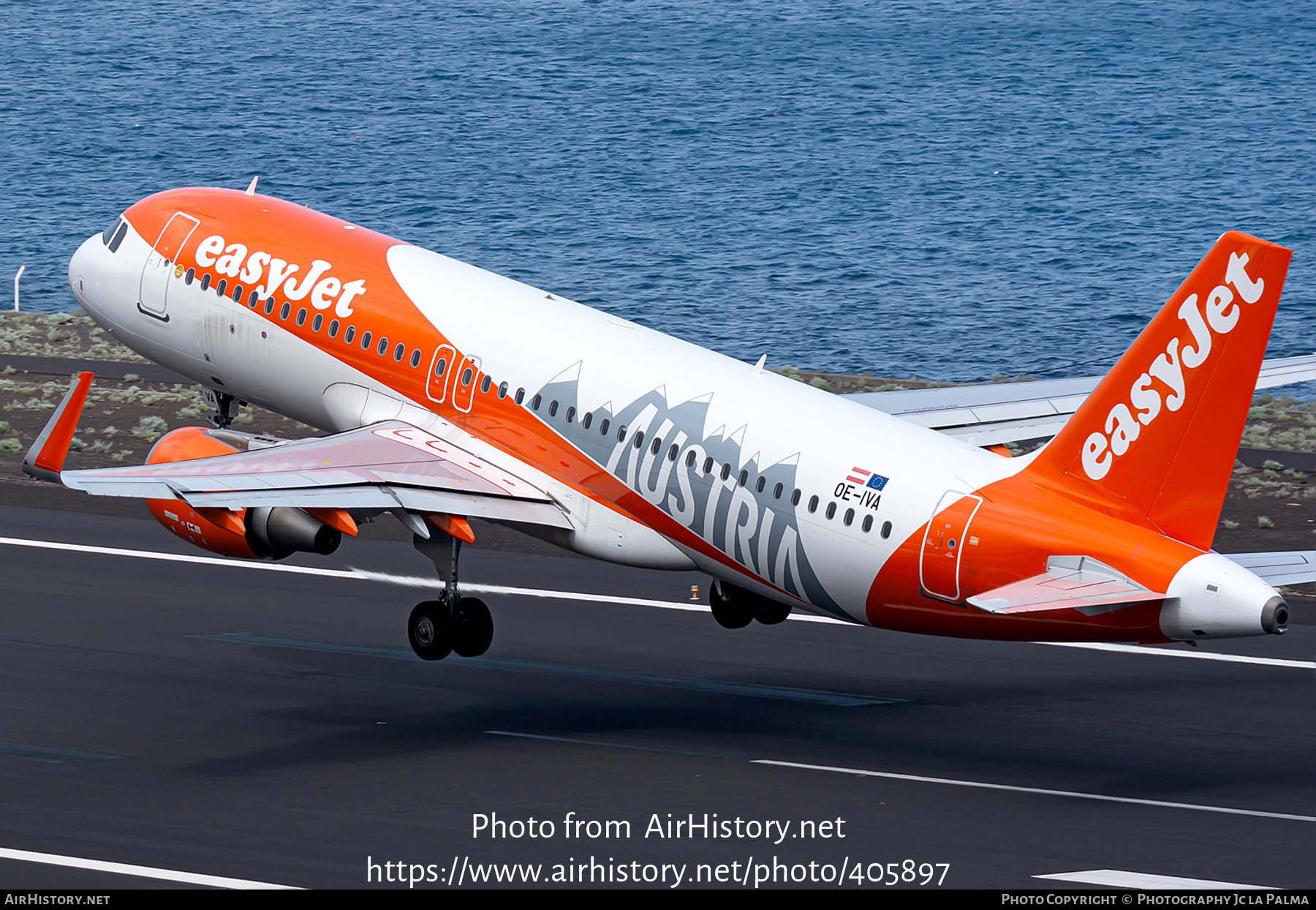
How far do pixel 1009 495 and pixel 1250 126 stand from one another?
135 meters

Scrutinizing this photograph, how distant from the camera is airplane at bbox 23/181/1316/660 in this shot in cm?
2597

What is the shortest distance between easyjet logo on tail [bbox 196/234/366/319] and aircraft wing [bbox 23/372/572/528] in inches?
104

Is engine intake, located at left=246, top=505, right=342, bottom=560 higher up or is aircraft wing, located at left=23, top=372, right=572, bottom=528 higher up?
aircraft wing, located at left=23, top=372, right=572, bottom=528

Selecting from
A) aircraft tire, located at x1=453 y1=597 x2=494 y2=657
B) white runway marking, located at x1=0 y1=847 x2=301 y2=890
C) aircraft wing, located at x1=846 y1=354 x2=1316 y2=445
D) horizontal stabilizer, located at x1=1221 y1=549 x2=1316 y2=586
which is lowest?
white runway marking, located at x1=0 y1=847 x2=301 y2=890

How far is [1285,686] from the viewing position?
35.2m

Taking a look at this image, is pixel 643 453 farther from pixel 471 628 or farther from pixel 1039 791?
pixel 1039 791

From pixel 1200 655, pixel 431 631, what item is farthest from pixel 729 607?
pixel 1200 655

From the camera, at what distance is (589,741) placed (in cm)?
3112

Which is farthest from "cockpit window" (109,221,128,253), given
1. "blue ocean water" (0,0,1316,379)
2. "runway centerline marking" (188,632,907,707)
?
"blue ocean water" (0,0,1316,379)

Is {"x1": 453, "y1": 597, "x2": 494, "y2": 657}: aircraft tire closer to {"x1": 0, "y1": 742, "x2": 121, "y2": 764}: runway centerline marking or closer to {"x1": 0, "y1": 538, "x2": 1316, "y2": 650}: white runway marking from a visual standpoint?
{"x1": 0, "y1": 742, "x2": 121, "y2": 764}: runway centerline marking

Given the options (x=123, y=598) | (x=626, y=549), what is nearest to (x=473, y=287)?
(x=626, y=549)

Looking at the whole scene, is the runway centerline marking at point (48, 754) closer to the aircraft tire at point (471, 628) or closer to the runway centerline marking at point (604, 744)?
the aircraft tire at point (471, 628)

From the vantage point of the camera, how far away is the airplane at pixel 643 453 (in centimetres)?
2597

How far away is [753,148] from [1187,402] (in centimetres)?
12784
